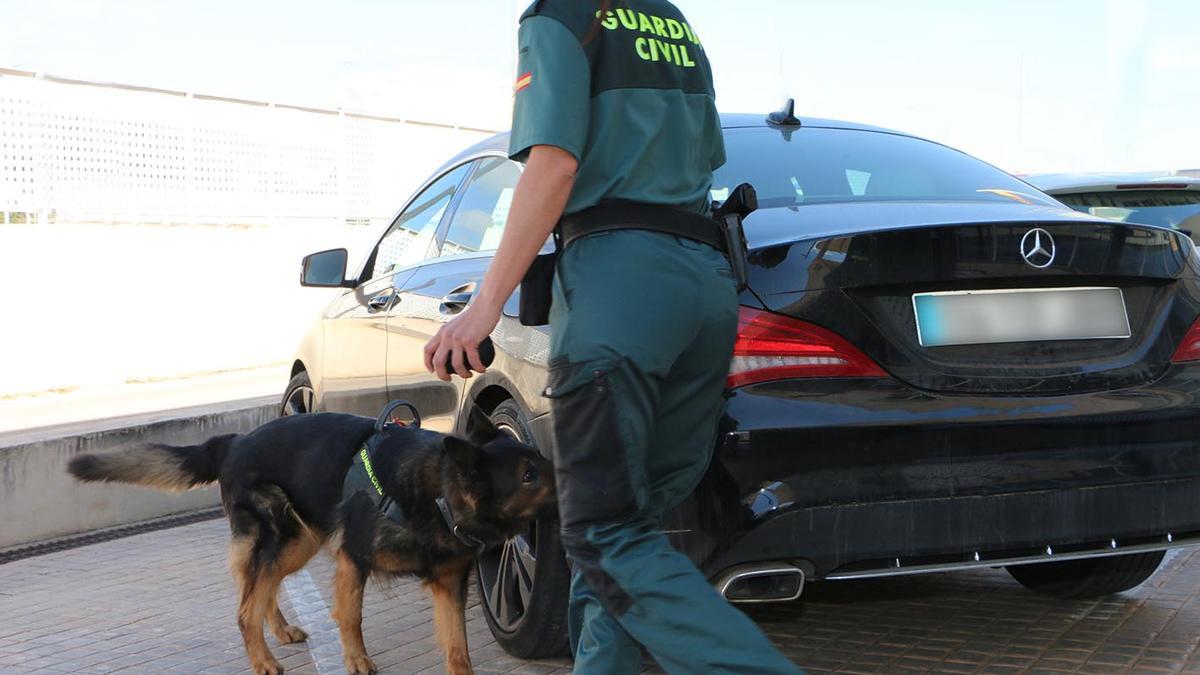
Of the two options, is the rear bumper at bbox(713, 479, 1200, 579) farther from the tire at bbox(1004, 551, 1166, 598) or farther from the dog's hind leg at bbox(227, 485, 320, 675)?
the dog's hind leg at bbox(227, 485, 320, 675)

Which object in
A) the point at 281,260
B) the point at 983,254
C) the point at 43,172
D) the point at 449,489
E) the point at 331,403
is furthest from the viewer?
the point at 281,260

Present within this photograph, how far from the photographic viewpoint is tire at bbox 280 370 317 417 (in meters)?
6.63

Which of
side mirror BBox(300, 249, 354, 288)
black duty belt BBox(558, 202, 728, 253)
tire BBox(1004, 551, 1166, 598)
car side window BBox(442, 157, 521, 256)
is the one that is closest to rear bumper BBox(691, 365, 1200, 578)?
black duty belt BBox(558, 202, 728, 253)

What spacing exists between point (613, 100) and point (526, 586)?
1.91 metres

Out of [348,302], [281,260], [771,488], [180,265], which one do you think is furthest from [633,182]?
[281,260]

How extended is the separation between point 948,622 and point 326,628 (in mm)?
2260

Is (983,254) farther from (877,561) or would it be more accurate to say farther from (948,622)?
(948,622)

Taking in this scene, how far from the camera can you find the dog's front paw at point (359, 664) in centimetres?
440

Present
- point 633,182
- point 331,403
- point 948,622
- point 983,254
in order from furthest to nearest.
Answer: point 331,403 < point 948,622 < point 983,254 < point 633,182

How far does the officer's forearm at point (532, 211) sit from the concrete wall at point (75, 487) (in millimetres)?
4417

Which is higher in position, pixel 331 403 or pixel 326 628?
pixel 331 403

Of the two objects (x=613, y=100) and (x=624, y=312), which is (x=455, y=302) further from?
(x=624, y=312)

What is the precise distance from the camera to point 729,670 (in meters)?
2.63

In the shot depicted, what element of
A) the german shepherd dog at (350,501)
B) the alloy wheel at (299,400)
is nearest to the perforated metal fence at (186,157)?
the alloy wheel at (299,400)
